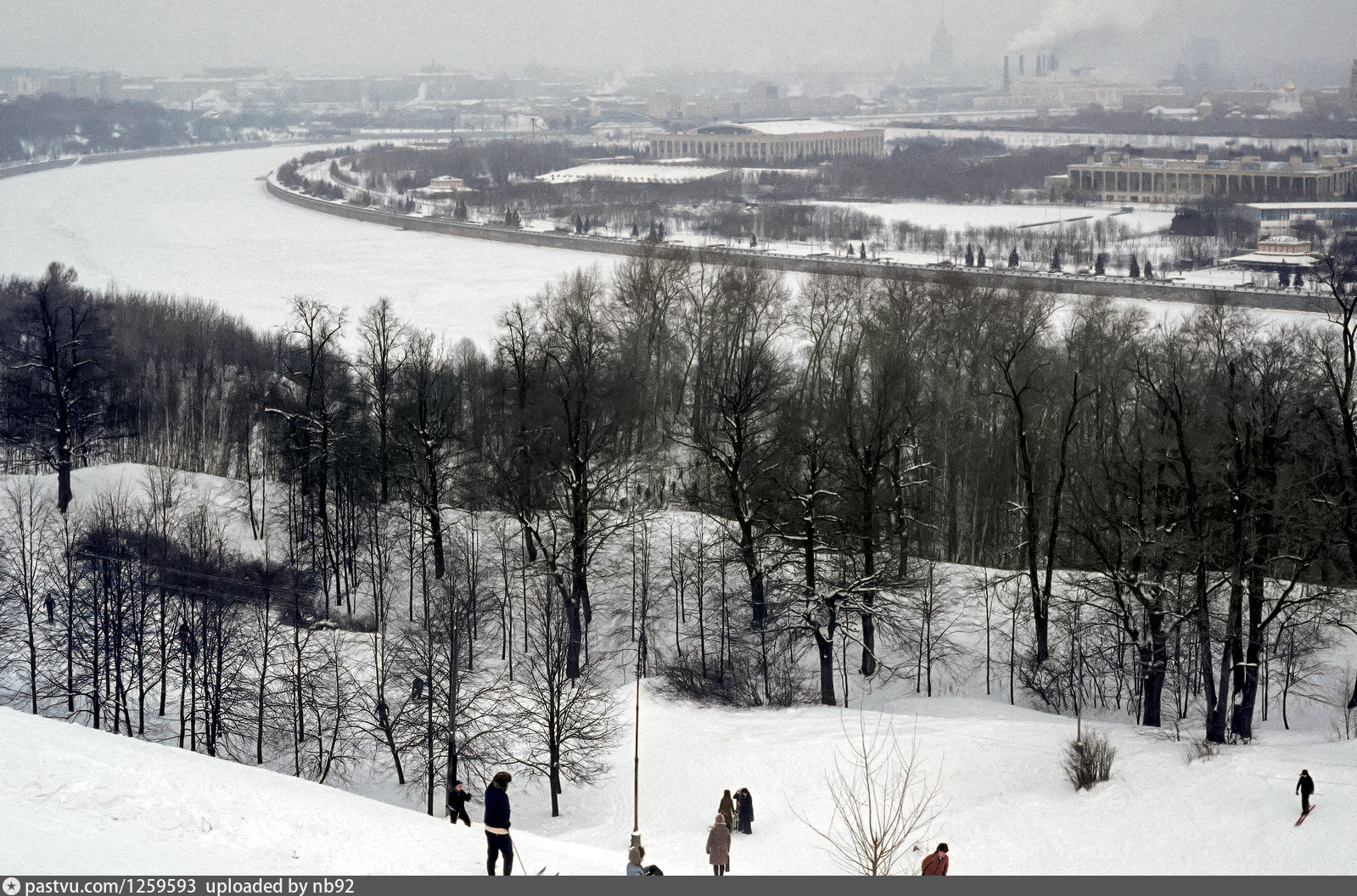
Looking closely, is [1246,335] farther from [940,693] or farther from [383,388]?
[383,388]

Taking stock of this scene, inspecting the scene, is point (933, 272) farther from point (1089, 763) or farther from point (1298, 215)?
point (1089, 763)

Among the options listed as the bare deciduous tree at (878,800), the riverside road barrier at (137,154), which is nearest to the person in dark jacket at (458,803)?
the bare deciduous tree at (878,800)

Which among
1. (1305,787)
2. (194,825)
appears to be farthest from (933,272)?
(194,825)

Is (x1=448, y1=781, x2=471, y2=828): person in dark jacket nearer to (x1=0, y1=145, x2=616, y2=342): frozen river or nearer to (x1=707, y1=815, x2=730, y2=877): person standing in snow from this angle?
(x1=707, y1=815, x2=730, y2=877): person standing in snow

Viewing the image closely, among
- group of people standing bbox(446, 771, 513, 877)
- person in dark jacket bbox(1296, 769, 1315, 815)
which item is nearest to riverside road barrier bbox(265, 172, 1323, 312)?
person in dark jacket bbox(1296, 769, 1315, 815)

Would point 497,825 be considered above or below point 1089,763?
above
